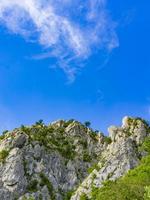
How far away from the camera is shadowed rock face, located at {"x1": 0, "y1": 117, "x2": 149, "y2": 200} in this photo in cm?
12306

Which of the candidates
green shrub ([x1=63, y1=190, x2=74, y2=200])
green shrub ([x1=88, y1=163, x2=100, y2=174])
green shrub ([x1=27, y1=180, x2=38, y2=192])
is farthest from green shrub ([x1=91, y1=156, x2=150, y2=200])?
green shrub ([x1=27, y1=180, x2=38, y2=192])

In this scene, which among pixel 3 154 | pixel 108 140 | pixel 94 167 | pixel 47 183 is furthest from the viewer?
pixel 108 140

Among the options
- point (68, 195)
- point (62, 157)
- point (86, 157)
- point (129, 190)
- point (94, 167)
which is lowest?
point (129, 190)

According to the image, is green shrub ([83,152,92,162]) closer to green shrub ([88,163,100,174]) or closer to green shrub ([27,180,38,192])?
green shrub ([88,163,100,174])

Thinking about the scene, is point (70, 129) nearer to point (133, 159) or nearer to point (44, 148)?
point (44, 148)

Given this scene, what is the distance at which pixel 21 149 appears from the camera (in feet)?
437

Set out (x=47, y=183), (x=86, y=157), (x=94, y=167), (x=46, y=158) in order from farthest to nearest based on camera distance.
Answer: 1. (x=86, y=157)
2. (x=46, y=158)
3. (x=94, y=167)
4. (x=47, y=183)

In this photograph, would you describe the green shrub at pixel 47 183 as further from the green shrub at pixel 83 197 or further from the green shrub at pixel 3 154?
the green shrub at pixel 3 154

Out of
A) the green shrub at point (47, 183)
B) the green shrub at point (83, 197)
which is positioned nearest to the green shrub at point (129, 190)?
the green shrub at point (83, 197)

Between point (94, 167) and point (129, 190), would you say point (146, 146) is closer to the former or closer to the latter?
point (94, 167)

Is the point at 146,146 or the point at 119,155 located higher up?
the point at 146,146

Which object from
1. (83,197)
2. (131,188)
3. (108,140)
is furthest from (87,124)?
(131,188)

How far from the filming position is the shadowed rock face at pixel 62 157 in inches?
4845

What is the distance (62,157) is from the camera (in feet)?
450
